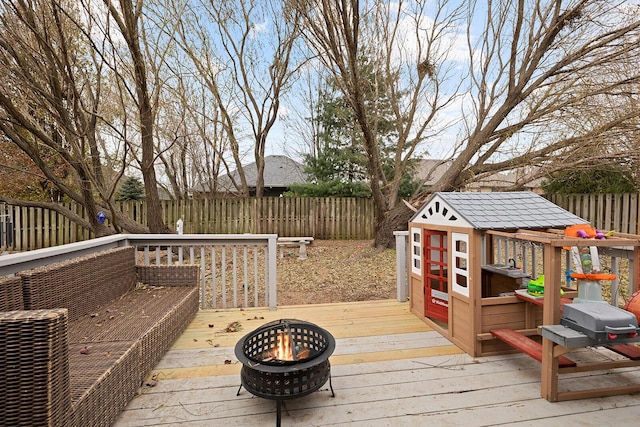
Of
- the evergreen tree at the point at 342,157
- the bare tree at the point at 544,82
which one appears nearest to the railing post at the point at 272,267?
the bare tree at the point at 544,82

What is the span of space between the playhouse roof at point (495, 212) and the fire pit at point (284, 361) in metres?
1.41

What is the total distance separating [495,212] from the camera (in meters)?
2.59

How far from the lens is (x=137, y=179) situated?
→ 1368 cm

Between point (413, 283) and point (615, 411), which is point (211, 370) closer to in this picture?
point (413, 283)

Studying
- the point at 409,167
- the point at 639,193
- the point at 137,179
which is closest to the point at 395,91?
the point at 409,167

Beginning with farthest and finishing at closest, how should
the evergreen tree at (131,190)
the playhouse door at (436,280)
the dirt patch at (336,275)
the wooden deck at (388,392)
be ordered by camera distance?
the evergreen tree at (131,190), the dirt patch at (336,275), the playhouse door at (436,280), the wooden deck at (388,392)

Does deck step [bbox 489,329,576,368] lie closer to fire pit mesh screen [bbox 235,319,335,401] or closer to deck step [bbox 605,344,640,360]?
deck step [bbox 605,344,640,360]

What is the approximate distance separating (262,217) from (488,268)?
25.7ft

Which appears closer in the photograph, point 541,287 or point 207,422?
point 207,422

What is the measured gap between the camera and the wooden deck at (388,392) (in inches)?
68.6

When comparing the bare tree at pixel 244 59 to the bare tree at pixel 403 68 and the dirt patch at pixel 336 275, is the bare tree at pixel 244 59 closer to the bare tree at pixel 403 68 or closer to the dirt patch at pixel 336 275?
the bare tree at pixel 403 68

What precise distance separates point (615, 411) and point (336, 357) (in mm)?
1660

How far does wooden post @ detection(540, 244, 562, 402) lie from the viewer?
6.13 feet

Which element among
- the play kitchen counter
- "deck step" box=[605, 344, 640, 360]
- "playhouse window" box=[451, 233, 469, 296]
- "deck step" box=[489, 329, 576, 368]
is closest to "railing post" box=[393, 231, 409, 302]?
the play kitchen counter
